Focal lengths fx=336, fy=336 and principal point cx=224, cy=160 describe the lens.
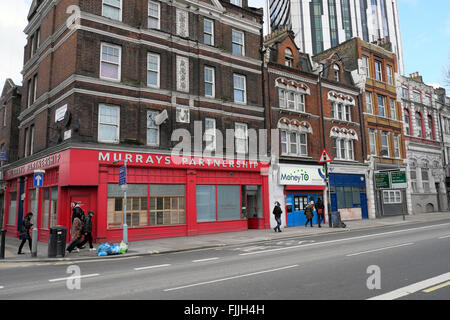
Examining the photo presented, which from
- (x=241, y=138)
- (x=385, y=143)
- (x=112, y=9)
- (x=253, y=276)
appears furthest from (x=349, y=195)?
(x=253, y=276)

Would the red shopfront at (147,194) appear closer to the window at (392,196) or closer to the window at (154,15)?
the window at (154,15)

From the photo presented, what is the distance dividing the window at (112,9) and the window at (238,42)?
7.99 metres

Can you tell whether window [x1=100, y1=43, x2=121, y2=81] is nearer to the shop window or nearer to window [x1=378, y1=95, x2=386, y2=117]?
the shop window

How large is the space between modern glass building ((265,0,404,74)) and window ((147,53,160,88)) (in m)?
58.6

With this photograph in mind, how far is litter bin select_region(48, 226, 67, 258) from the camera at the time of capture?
12.8 m

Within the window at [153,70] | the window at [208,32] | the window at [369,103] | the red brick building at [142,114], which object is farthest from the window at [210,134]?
the window at [369,103]

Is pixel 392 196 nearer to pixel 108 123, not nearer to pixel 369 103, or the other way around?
pixel 369 103

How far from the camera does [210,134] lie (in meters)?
21.4

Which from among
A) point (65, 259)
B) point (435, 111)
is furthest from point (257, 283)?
point (435, 111)

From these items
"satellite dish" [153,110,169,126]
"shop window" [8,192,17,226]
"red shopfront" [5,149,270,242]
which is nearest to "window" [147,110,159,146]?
"satellite dish" [153,110,169,126]

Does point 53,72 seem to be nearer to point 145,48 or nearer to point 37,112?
point 37,112

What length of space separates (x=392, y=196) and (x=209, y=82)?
2185cm

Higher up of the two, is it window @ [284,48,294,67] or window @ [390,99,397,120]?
window @ [284,48,294,67]

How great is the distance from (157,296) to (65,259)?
7460 millimetres
